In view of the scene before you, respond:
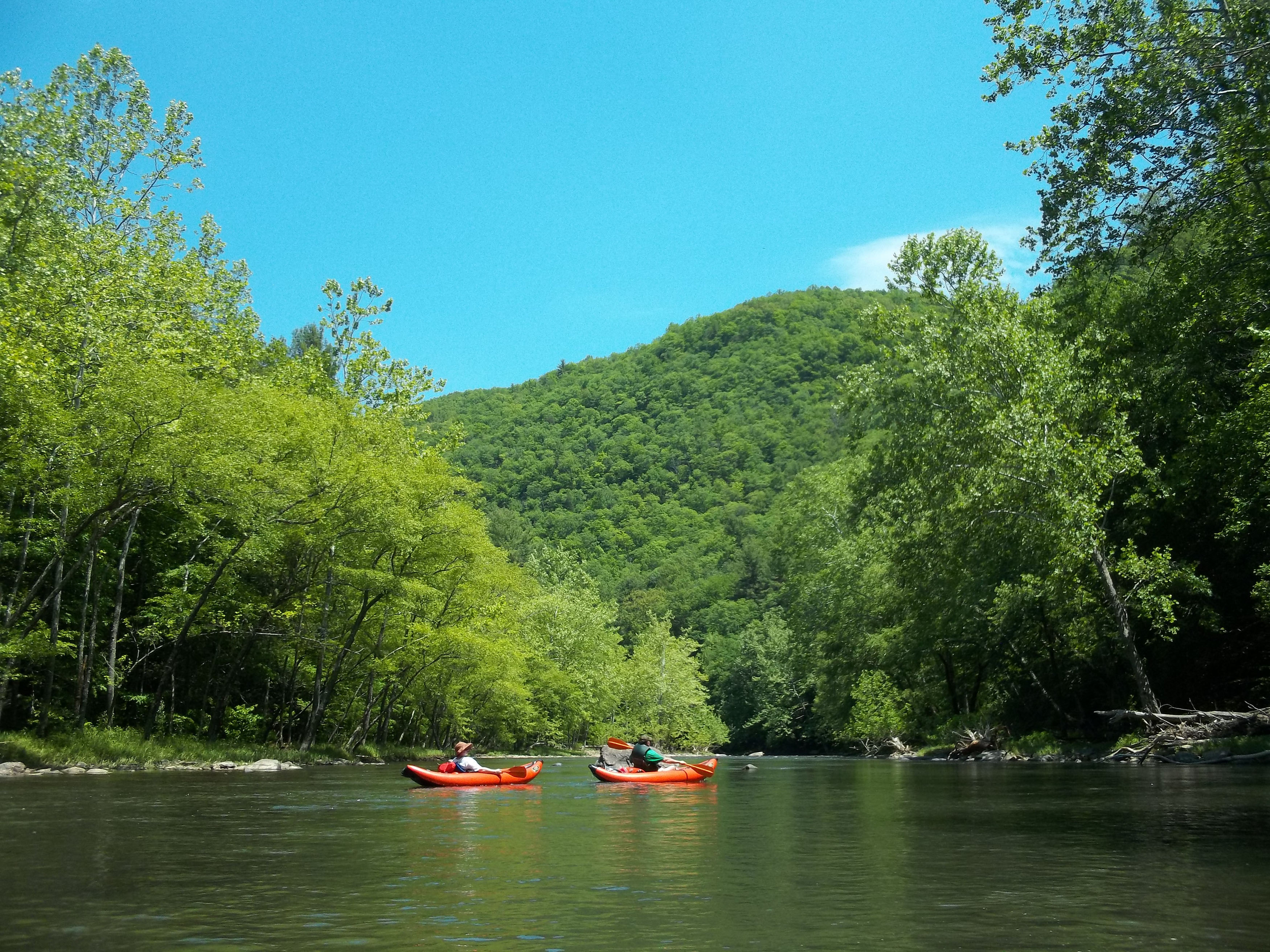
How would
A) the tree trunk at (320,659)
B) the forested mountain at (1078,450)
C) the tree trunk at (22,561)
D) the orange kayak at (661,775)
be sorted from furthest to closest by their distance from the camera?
the tree trunk at (320,659) < the orange kayak at (661,775) < the tree trunk at (22,561) < the forested mountain at (1078,450)

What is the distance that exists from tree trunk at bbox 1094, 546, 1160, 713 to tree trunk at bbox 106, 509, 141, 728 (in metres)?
25.7

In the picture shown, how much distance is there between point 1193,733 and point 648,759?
13136 mm

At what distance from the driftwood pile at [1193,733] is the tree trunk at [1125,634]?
416 mm

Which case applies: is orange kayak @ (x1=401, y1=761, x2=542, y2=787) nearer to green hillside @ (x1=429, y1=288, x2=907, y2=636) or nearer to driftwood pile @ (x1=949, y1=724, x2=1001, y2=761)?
driftwood pile @ (x1=949, y1=724, x2=1001, y2=761)

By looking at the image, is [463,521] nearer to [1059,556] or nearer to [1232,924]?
[1059,556]

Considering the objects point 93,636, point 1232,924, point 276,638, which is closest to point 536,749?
point 276,638

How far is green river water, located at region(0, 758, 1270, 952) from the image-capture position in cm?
693

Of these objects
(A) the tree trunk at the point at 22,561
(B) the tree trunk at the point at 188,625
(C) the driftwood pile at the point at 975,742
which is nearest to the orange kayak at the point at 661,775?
(B) the tree trunk at the point at 188,625

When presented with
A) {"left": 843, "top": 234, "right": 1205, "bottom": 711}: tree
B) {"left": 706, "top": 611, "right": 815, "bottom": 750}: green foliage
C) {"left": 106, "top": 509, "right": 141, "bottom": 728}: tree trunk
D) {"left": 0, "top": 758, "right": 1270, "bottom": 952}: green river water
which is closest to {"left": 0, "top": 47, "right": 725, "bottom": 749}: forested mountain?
{"left": 106, "top": 509, "right": 141, "bottom": 728}: tree trunk

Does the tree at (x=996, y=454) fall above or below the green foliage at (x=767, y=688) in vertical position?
above

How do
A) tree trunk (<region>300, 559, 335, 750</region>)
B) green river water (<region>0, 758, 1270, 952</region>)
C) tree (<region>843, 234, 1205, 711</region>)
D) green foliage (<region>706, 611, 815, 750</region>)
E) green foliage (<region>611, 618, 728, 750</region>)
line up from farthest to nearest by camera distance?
green foliage (<region>611, 618, 728, 750</region>)
green foliage (<region>706, 611, 815, 750</region>)
tree trunk (<region>300, 559, 335, 750</region>)
tree (<region>843, 234, 1205, 711</region>)
green river water (<region>0, 758, 1270, 952</region>)

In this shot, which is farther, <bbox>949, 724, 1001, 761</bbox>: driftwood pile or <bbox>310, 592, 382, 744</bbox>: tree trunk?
<bbox>949, 724, 1001, 761</bbox>: driftwood pile

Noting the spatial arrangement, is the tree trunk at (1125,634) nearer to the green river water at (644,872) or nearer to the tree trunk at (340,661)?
the green river water at (644,872)

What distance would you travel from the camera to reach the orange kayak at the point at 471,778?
2372 cm
